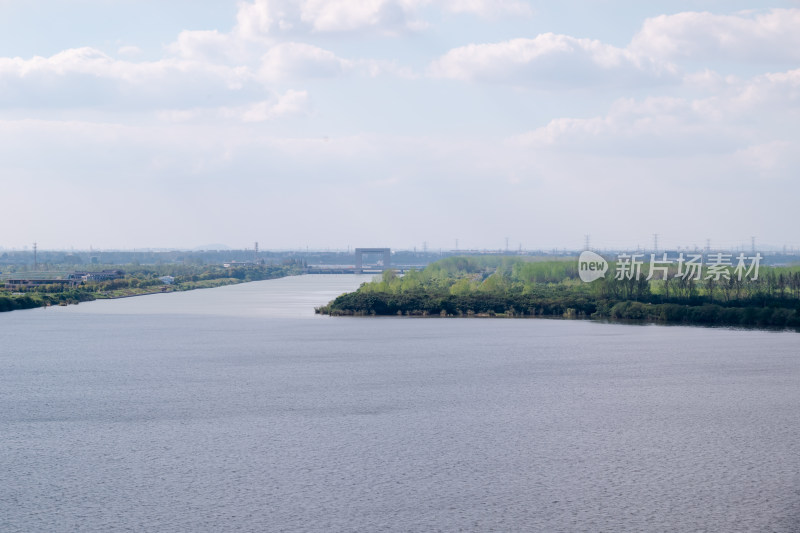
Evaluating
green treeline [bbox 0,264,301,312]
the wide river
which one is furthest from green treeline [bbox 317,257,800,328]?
green treeline [bbox 0,264,301,312]

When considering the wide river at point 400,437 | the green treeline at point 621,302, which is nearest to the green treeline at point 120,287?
the green treeline at point 621,302

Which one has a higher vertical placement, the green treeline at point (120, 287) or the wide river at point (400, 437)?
the green treeline at point (120, 287)

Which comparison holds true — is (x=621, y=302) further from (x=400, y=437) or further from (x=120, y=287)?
(x=120, y=287)

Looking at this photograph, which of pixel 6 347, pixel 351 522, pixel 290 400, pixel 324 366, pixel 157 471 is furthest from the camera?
pixel 6 347

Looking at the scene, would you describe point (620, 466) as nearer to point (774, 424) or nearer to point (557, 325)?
point (774, 424)

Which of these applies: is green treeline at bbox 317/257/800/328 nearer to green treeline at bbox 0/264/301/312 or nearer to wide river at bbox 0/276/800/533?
wide river at bbox 0/276/800/533

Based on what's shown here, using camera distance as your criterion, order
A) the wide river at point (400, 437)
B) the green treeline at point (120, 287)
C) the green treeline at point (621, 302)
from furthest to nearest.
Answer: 1. the green treeline at point (120, 287)
2. the green treeline at point (621, 302)
3. the wide river at point (400, 437)

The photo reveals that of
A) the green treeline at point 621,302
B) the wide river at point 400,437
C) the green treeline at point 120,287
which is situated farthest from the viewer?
the green treeline at point 120,287

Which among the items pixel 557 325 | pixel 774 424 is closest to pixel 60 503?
pixel 774 424

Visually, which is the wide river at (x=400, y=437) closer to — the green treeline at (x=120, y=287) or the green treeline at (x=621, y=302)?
the green treeline at (x=621, y=302)
